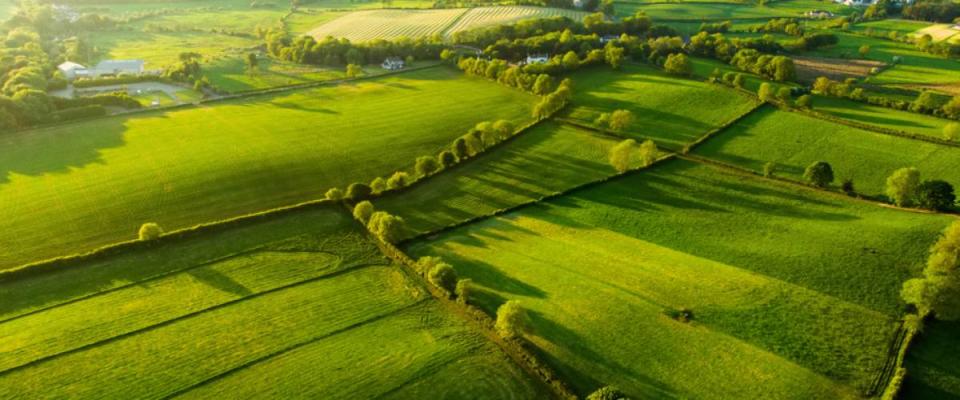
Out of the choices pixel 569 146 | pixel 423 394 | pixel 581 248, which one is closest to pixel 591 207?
pixel 581 248

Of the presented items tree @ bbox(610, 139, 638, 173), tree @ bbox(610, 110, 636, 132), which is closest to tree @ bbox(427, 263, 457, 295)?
tree @ bbox(610, 139, 638, 173)

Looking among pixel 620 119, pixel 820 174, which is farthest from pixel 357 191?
pixel 820 174

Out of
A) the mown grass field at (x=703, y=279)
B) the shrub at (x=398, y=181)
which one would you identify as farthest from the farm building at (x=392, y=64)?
the mown grass field at (x=703, y=279)

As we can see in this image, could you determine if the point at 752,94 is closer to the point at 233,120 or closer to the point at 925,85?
the point at 925,85

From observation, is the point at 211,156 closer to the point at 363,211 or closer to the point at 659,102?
the point at 363,211

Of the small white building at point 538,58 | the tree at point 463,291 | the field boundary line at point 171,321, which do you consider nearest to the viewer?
the field boundary line at point 171,321

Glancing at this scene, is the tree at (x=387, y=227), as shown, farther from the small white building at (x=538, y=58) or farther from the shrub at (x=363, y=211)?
the small white building at (x=538, y=58)

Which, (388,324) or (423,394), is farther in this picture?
(388,324)
